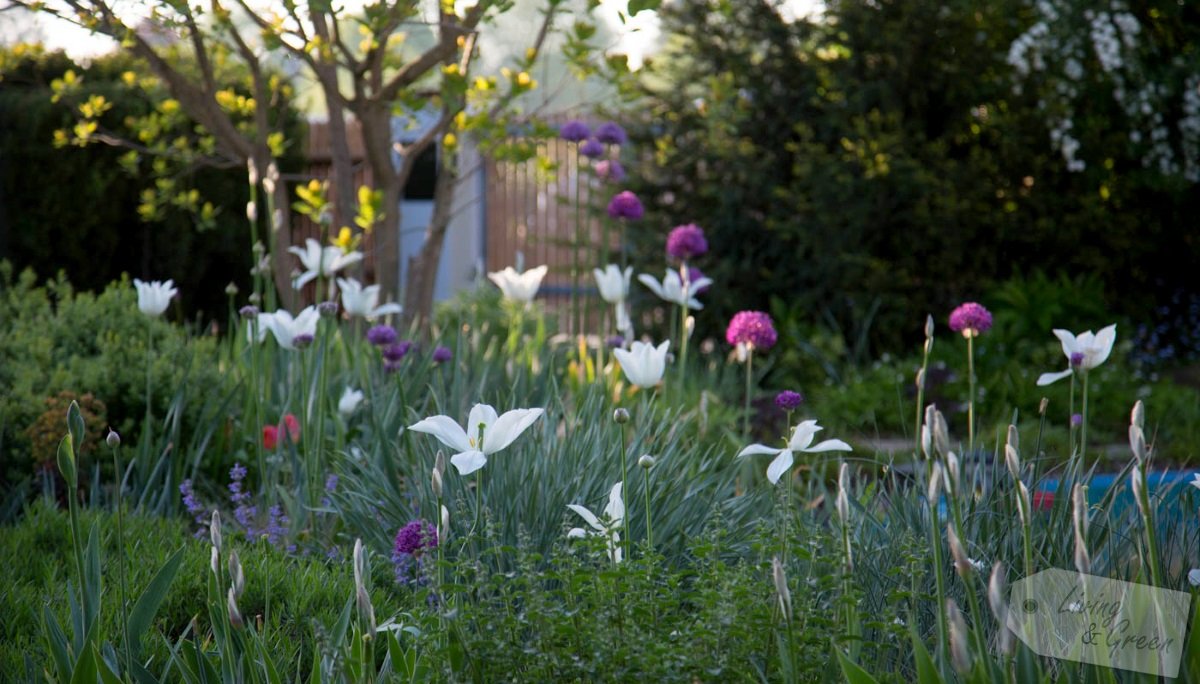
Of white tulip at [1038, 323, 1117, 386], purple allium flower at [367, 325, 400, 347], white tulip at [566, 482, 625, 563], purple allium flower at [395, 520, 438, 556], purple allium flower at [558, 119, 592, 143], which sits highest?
purple allium flower at [558, 119, 592, 143]

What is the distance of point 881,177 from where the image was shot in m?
6.86

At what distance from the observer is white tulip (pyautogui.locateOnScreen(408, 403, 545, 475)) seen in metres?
1.88

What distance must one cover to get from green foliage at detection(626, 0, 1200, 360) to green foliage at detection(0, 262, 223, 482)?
138 inches

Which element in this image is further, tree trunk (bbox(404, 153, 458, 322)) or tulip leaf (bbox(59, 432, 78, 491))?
tree trunk (bbox(404, 153, 458, 322))

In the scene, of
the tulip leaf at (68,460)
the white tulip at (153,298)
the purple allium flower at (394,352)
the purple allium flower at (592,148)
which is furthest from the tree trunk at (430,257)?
the tulip leaf at (68,460)

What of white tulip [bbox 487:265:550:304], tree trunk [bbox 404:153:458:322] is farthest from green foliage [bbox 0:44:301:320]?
white tulip [bbox 487:265:550:304]

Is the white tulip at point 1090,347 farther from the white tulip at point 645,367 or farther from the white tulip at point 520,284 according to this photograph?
the white tulip at point 520,284

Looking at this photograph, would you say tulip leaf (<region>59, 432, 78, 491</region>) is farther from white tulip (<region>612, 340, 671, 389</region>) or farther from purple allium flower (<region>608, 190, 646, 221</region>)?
purple allium flower (<region>608, 190, 646, 221</region>)

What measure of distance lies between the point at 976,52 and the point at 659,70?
6.43 feet

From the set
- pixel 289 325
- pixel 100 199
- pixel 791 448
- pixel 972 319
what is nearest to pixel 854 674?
Result: pixel 791 448

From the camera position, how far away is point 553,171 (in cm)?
520

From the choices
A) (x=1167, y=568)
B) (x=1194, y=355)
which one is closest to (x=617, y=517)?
(x=1167, y=568)

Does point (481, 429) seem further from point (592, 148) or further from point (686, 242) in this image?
point (592, 148)

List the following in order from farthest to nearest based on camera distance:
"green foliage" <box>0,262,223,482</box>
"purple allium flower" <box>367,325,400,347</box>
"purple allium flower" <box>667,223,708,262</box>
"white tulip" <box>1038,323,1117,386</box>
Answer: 1. "purple allium flower" <box>667,223,708,262</box>
2. "green foliage" <box>0,262,223,482</box>
3. "purple allium flower" <box>367,325,400,347</box>
4. "white tulip" <box>1038,323,1117,386</box>
